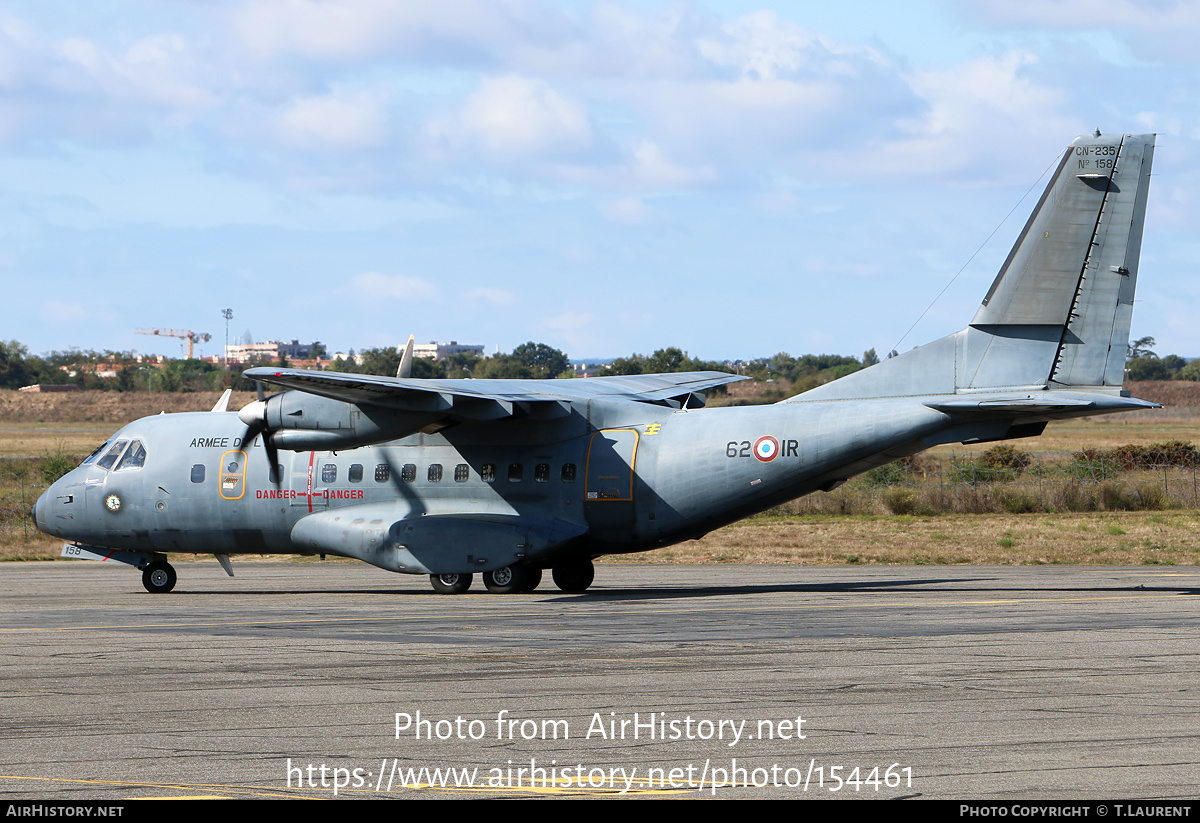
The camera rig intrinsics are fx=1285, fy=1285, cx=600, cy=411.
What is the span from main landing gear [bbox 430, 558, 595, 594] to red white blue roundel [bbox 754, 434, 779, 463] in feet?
14.2

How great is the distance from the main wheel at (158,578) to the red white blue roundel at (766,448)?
1248 centimetres

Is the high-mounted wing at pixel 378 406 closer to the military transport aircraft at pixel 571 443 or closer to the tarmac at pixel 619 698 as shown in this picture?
the military transport aircraft at pixel 571 443

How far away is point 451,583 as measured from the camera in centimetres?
2489

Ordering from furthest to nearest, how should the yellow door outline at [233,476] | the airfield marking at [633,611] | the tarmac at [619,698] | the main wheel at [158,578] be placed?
the main wheel at [158,578]
the yellow door outline at [233,476]
the airfield marking at [633,611]
the tarmac at [619,698]

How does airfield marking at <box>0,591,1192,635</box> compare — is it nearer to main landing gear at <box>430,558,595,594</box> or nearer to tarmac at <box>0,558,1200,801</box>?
tarmac at <box>0,558,1200,801</box>

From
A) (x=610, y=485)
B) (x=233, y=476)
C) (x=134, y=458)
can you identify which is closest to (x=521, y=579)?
(x=610, y=485)

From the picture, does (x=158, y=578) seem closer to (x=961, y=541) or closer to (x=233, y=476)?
(x=233, y=476)

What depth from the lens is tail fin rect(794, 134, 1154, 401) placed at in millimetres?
21203

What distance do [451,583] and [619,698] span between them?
13257 mm

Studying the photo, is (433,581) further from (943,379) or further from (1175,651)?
(1175,651)

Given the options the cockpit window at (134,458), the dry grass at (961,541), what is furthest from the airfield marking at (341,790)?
the dry grass at (961,541)

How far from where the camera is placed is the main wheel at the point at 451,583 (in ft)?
81.4

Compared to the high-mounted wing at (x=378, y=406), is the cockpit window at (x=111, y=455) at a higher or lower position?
lower

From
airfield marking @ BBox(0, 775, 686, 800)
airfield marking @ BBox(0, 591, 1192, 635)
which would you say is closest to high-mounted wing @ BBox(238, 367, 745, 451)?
airfield marking @ BBox(0, 591, 1192, 635)
